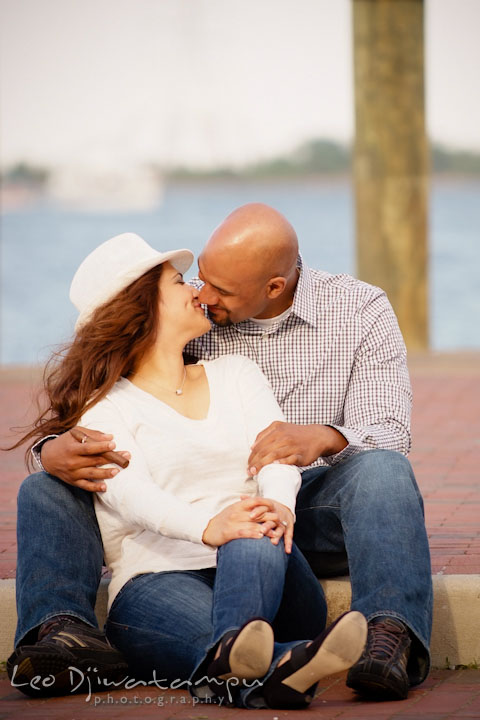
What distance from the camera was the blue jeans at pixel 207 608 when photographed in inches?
110

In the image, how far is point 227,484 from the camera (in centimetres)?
325

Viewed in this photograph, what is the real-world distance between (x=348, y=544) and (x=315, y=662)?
0.51 metres

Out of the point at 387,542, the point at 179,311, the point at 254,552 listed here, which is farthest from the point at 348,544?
the point at 179,311

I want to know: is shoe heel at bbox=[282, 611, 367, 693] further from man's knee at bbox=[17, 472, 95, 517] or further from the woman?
man's knee at bbox=[17, 472, 95, 517]

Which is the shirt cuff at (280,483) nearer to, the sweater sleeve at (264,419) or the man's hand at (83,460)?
the sweater sleeve at (264,419)

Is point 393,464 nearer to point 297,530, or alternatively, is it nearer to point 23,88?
point 297,530

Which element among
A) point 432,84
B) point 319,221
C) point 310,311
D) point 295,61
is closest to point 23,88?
point 295,61

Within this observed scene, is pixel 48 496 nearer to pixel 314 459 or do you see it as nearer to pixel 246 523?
pixel 246 523

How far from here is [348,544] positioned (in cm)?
308

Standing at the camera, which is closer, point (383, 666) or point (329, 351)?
point (383, 666)

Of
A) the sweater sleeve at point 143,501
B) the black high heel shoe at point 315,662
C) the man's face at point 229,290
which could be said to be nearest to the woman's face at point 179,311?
the man's face at point 229,290

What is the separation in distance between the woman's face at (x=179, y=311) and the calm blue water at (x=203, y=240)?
22014 millimetres

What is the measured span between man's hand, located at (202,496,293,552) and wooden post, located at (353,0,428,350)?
8361mm

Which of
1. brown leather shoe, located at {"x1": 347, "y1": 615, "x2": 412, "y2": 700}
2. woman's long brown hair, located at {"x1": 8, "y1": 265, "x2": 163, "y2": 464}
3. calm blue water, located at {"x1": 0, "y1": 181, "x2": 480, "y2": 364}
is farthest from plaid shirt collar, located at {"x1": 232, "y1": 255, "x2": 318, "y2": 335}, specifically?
calm blue water, located at {"x1": 0, "y1": 181, "x2": 480, "y2": 364}
